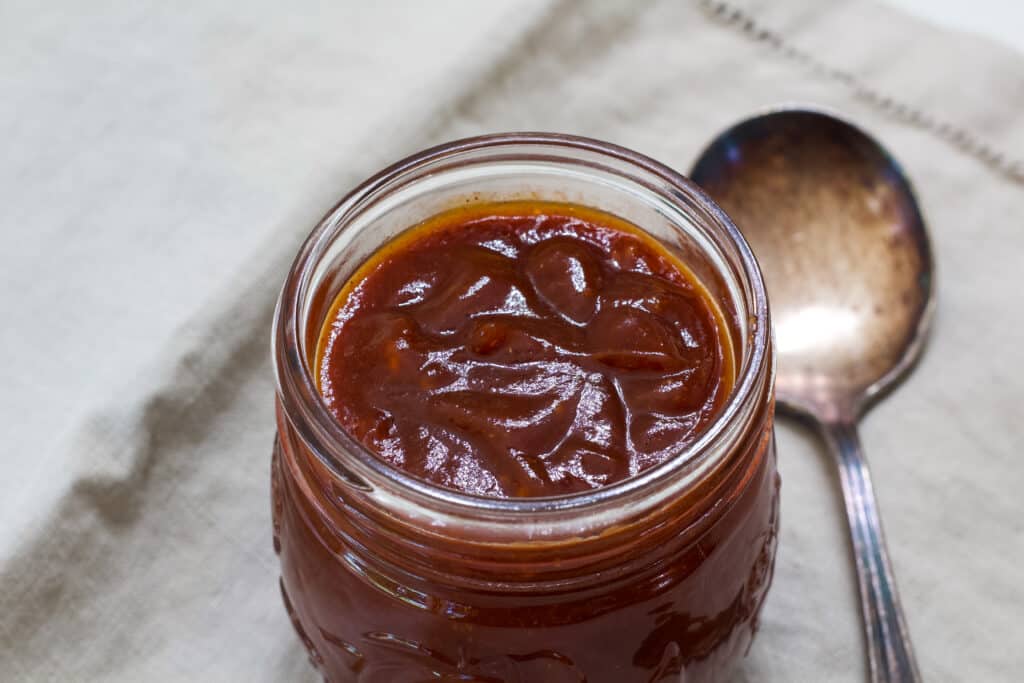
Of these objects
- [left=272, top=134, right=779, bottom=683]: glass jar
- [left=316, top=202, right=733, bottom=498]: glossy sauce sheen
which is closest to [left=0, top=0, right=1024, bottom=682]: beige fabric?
[left=272, top=134, right=779, bottom=683]: glass jar

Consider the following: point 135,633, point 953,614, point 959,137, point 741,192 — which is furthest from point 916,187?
point 135,633

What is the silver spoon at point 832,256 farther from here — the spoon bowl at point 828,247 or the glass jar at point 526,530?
the glass jar at point 526,530

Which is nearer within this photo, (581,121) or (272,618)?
(272,618)

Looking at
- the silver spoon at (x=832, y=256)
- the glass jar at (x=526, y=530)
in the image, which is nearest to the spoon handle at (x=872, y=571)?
the silver spoon at (x=832, y=256)

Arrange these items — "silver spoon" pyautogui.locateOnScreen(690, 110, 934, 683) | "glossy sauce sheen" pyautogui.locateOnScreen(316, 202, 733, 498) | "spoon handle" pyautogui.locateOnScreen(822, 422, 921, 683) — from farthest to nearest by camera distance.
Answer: "silver spoon" pyautogui.locateOnScreen(690, 110, 934, 683)
"spoon handle" pyautogui.locateOnScreen(822, 422, 921, 683)
"glossy sauce sheen" pyautogui.locateOnScreen(316, 202, 733, 498)

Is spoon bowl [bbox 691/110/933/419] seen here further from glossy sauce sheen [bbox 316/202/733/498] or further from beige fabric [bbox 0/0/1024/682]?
glossy sauce sheen [bbox 316/202/733/498]

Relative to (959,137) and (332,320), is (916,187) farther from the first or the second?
(332,320)

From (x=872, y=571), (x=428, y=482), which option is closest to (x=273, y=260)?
(x=428, y=482)

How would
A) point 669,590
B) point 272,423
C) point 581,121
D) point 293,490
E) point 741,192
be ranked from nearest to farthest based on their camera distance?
point 669,590 → point 293,490 → point 272,423 → point 741,192 → point 581,121
